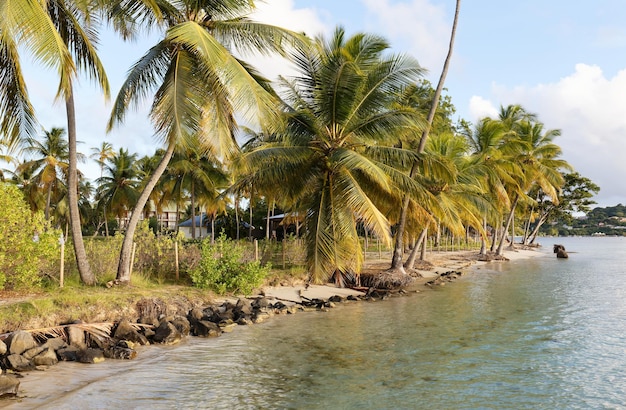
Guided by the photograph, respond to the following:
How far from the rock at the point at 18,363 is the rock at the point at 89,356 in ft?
2.69

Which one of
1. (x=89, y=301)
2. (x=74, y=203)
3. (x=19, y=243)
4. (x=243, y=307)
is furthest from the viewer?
(x=243, y=307)

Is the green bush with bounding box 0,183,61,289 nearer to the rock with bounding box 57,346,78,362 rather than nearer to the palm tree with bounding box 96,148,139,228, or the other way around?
the rock with bounding box 57,346,78,362

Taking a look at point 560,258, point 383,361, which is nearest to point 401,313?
point 383,361

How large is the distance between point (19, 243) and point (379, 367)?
8780 mm

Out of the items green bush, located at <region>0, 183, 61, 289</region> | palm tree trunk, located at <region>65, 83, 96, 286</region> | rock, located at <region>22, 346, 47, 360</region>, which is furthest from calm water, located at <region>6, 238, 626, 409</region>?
palm tree trunk, located at <region>65, 83, 96, 286</region>

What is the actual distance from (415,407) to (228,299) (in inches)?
350

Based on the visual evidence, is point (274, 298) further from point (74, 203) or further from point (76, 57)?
point (76, 57)

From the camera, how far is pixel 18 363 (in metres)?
8.59

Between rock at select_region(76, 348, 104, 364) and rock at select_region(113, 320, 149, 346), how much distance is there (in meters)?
1.21

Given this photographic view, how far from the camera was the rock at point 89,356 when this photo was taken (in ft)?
30.6

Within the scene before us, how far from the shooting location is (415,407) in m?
7.34

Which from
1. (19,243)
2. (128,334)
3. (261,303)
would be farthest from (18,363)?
(261,303)

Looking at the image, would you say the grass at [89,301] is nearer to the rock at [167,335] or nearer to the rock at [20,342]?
the rock at [20,342]

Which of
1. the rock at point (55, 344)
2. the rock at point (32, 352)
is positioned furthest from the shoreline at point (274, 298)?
the rock at point (55, 344)
